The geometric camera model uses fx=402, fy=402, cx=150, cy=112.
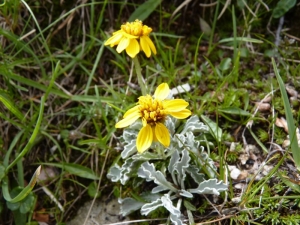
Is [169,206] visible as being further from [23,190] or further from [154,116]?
[23,190]

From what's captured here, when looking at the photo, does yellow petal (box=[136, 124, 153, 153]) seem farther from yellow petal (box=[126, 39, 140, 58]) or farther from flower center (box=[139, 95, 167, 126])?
yellow petal (box=[126, 39, 140, 58])

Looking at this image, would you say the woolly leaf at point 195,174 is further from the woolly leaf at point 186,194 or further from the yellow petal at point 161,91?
the yellow petal at point 161,91

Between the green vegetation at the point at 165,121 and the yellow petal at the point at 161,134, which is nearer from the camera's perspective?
the yellow petal at the point at 161,134

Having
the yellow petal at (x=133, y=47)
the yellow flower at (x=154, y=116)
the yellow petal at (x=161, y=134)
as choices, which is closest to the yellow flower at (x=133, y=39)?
the yellow petal at (x=133, y=47)

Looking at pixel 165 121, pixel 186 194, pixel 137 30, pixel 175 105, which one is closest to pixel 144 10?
pixel 137 30

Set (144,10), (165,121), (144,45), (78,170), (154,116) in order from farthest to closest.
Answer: (144,10) < (78,170) < (165,121) < (144,45) < (154,116)

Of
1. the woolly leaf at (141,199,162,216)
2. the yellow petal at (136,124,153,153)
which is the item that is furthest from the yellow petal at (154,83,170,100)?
the woolly leaf at (141,199,162,216)
